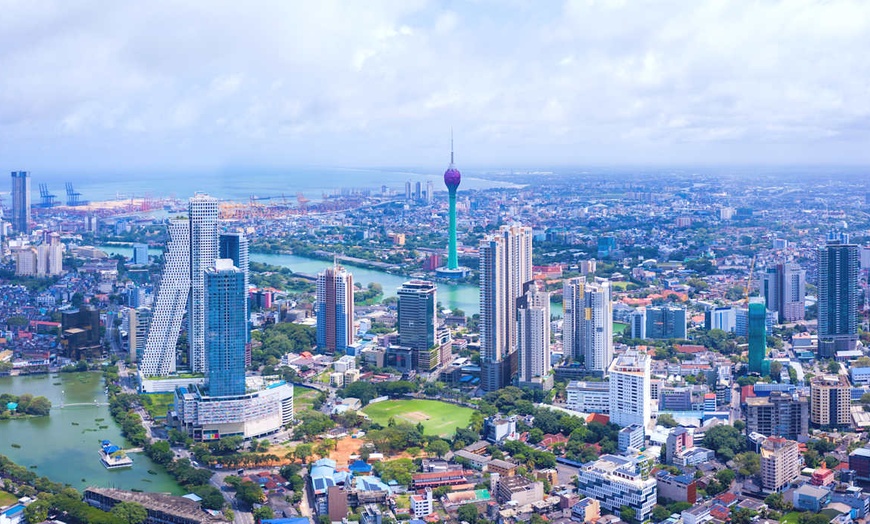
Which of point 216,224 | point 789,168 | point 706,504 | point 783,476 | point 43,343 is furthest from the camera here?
point 789,168

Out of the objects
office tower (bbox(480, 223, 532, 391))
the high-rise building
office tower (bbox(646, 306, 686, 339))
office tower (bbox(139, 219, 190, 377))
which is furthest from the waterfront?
the high-rise building

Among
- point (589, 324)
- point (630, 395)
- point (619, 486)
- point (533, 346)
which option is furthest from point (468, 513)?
point (589, 324)

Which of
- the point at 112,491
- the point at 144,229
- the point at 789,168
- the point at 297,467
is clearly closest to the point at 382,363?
the point at 297,467

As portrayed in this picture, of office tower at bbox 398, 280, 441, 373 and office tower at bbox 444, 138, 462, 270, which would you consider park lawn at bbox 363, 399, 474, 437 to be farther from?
office tower at bbox 444, 138, 462, 270

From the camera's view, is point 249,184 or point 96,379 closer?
point 96,379

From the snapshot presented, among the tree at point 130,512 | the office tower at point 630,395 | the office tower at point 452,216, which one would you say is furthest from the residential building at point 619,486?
the office tower at point 452,216

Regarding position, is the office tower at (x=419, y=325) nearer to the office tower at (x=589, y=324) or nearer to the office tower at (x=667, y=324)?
the office tower at (x=589, y=324)

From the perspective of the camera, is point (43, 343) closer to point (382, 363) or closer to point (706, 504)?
point (382, 363)
